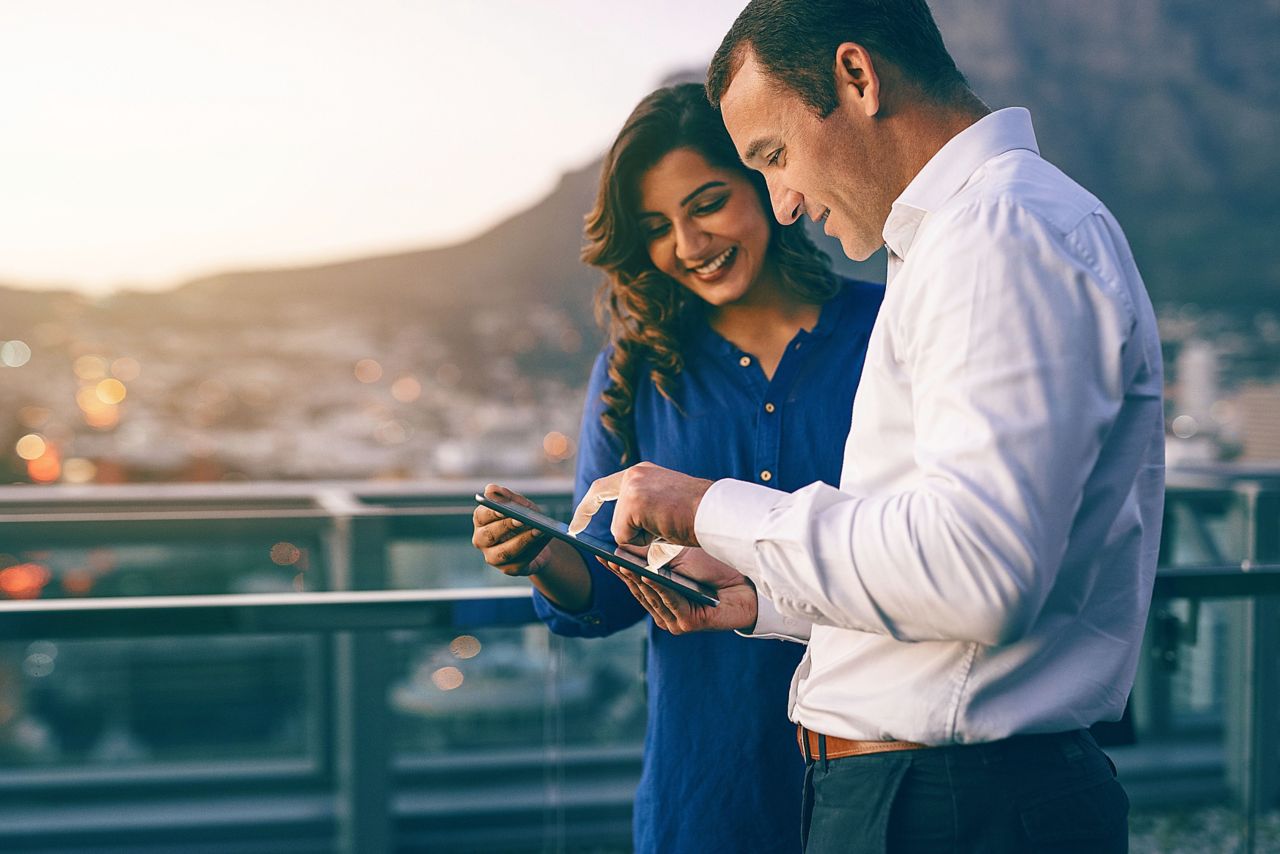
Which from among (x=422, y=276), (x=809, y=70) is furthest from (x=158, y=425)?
(x=809, y=70)

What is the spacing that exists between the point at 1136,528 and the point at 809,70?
434 millimetres

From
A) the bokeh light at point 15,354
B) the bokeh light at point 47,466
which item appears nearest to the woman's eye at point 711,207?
the bokeh light at point 47,466

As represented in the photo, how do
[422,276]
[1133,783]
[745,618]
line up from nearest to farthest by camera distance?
1. [745,618]
2. [1133,783]
3. [422,276]

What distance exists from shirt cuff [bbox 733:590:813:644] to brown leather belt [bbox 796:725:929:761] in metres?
0.18

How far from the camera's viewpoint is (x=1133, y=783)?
9.04ft

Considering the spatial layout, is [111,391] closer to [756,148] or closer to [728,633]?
[728,633]

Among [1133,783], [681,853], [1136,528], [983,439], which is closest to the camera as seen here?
[983,439]

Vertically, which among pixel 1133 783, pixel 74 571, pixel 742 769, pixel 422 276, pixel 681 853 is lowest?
pixel 1133 783

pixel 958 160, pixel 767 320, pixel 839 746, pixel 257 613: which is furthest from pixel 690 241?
pixel 257 613

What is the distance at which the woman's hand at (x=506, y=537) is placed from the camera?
119 cm

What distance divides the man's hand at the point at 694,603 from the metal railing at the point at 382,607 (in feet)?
2.07

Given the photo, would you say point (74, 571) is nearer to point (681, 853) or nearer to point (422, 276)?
point (681, 853)

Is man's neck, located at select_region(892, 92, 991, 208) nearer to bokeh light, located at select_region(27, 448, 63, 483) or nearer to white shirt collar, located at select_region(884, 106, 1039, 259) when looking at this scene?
white shirt collar, located at select_region(884, 106, 1039, 259)

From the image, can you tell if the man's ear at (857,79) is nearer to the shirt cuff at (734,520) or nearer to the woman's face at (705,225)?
the shirt cuff at (734,520)
